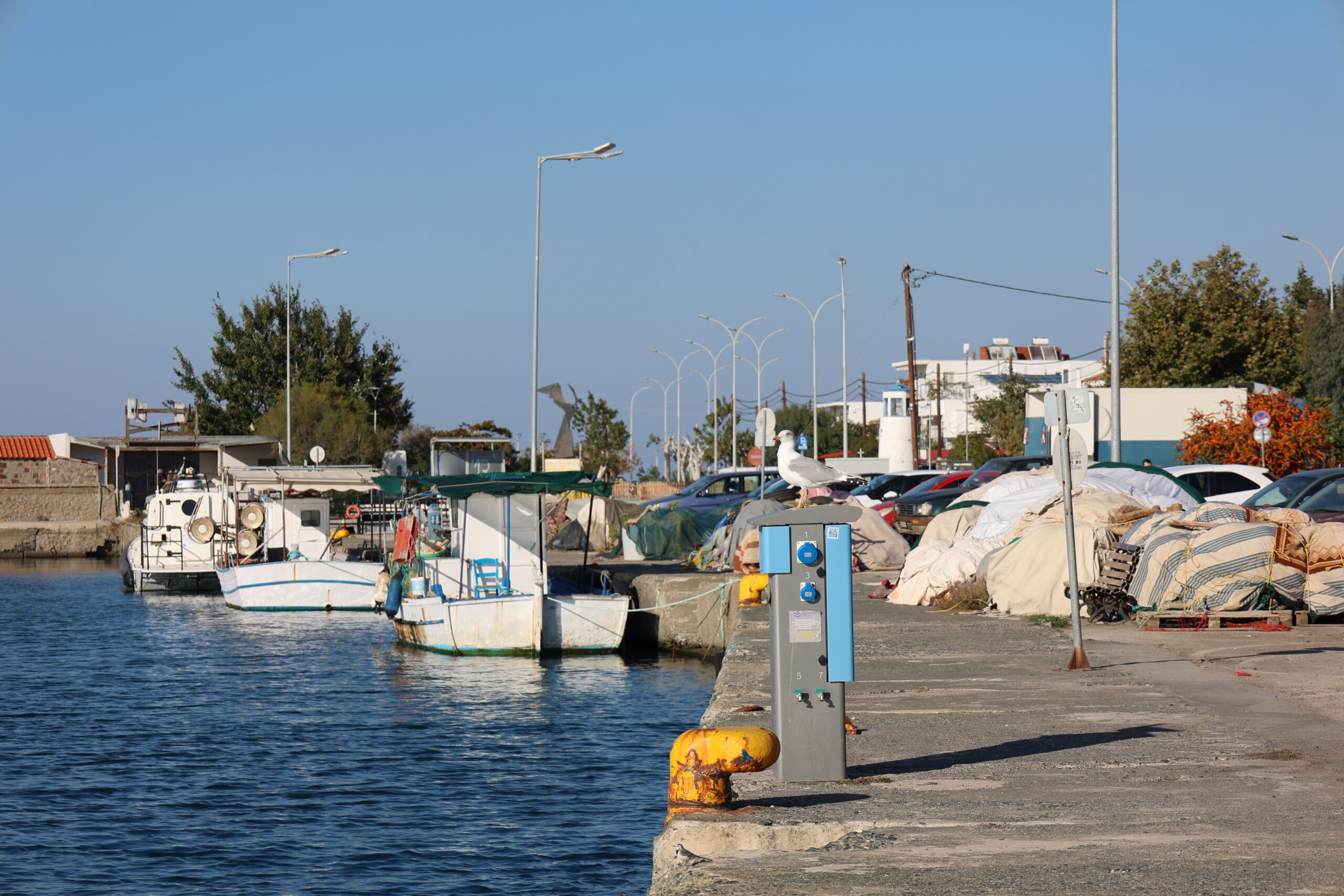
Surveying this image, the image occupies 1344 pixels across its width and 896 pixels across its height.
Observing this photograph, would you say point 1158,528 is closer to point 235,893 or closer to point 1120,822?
point 1120,822

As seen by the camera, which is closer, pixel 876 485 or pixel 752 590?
pixel 752 590

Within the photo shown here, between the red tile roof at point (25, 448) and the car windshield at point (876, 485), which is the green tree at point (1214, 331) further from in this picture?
the red tile roof at point (25, 448)

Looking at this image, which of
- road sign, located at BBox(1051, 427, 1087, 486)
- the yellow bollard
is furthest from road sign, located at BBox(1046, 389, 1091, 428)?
the yellow bollard

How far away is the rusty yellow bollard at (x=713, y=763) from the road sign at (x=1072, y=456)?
610cm

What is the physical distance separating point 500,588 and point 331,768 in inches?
374

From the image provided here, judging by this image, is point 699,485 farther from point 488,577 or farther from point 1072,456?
point 1072,456

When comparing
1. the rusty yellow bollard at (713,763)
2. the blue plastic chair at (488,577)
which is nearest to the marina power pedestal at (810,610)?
the rusty yellow bollard at (713,763)

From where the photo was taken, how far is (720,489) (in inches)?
1489

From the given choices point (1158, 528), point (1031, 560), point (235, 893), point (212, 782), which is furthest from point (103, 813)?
point (1158, 528)

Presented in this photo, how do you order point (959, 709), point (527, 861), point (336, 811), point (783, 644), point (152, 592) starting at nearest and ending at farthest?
point (783, 644) → point (959, 709) → point (527, 861) → point (336, 811) → point (152, 592)

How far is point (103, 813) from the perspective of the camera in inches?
514

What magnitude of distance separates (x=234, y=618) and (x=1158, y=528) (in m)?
23.6

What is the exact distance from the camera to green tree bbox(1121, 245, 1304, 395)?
51.6 m

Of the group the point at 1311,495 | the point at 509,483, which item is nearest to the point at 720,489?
the point at 509,483
